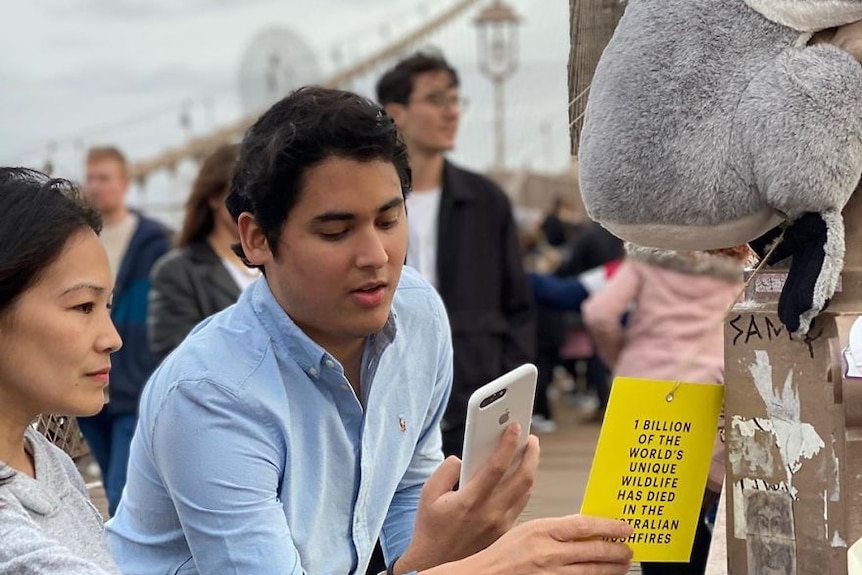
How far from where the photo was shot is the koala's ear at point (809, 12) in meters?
1.28

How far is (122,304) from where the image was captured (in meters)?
4.91

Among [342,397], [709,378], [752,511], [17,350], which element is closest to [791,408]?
[752,511]

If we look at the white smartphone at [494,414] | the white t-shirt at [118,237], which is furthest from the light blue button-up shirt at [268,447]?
the white t-shirt at [118,237]

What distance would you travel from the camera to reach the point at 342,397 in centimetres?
183

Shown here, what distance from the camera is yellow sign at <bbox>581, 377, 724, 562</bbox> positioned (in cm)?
146

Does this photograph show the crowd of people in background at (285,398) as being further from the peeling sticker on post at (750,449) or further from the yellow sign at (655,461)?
the peeling sticker on post at (750,449)

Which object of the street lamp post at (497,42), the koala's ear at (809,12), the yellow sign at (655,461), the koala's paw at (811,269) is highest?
the koala's ear at (809,12)

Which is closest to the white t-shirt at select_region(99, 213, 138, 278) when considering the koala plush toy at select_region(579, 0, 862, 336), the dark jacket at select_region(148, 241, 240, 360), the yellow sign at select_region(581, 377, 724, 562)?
the dark jacket at select_region(148, 241, 240, 360)

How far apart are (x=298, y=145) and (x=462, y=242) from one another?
2.13m

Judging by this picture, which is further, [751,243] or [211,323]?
[211,323]

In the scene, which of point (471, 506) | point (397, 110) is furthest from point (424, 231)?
point (471, 506)

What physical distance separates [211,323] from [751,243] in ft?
2.59

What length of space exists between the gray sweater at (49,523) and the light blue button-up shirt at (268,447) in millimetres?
159

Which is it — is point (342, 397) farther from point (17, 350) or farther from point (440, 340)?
point (17, 350)
